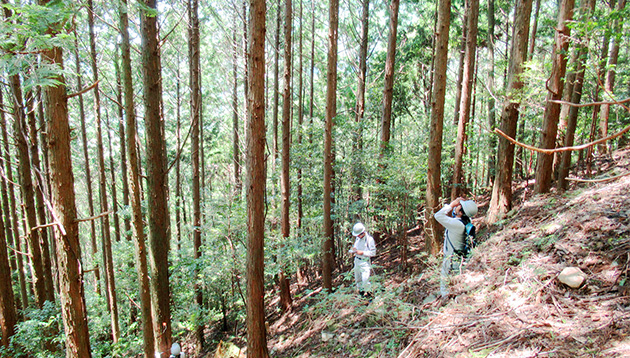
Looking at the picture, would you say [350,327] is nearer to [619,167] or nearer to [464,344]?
[464,344]

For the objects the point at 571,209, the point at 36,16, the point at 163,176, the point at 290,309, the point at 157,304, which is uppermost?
the point at 36,16

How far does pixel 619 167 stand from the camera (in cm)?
788

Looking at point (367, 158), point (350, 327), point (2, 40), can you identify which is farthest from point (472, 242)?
point (2, 40)

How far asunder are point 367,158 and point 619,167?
→ 20.3 feet

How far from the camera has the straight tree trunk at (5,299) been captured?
6.97 metres

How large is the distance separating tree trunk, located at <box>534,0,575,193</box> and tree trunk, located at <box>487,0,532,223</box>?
53 centimetres

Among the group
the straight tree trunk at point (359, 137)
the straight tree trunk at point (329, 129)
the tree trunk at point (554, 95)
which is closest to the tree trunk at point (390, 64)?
the straight tree trunk at point (359, 137)

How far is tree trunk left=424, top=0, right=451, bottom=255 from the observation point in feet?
20.3

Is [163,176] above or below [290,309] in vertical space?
above

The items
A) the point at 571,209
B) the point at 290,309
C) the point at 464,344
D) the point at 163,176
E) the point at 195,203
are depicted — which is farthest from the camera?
the point at 195,203

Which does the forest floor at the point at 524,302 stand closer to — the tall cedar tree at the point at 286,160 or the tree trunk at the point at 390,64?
the tall cedar tree at the point at 286,160

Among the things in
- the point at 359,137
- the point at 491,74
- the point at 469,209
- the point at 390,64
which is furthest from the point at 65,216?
the point at 491,74

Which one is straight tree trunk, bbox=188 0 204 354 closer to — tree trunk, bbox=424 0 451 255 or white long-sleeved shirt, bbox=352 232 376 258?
white long-sleeved shirt, bbox=352 232 376 258

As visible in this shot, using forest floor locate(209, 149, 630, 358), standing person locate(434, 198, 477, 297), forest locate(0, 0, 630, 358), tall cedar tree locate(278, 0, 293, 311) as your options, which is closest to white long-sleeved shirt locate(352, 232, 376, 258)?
forest locate(0, 0, 630, 358)
